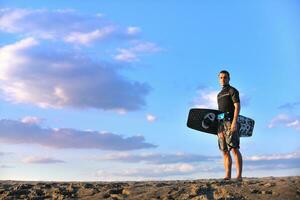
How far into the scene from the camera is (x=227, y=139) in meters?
9.68

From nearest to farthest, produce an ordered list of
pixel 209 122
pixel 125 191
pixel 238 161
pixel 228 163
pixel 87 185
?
pixel 125 191, pixel 87 185, pixel 238 161, pixel 228 163, pixel 209 122

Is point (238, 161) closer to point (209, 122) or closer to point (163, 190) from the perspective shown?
point (209, 122)

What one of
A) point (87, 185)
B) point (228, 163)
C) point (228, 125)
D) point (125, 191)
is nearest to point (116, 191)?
point (125, 191)

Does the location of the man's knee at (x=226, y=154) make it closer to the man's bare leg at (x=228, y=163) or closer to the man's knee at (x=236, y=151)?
the man's bare leg at (x=228, y=163)

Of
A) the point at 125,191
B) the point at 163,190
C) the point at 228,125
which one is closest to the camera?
the point at 163,190

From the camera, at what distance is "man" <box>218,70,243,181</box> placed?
31.4 ft

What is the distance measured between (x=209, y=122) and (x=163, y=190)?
3.04 meters

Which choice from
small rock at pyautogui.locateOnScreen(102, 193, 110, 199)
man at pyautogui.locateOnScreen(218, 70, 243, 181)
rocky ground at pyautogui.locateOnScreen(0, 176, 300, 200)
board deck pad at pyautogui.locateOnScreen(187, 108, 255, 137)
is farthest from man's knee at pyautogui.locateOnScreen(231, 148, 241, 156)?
small rock at pyautogui.locateOnScreen(102, 193, 110, 199)

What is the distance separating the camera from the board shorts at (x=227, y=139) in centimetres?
959

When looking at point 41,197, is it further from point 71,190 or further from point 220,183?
point 220,183

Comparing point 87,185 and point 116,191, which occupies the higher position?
point 87,185

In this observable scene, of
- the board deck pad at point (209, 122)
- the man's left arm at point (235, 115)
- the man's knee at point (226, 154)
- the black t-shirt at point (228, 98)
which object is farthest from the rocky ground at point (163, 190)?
the board deck pad at point (209, 122)

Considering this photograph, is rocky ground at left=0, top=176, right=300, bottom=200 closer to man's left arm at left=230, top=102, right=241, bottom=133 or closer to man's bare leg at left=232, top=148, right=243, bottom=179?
man's bare leg at left=232, top=148, right=243, bottom=179

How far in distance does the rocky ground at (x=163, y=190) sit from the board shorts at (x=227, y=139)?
3.00ft
